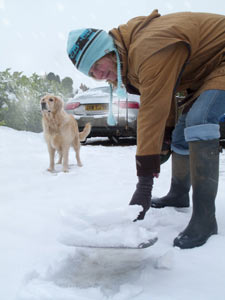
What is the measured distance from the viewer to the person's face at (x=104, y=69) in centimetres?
151

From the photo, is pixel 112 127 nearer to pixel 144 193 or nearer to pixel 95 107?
pixel 95 107

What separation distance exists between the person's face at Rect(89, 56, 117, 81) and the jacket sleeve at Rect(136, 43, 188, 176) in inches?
8.6

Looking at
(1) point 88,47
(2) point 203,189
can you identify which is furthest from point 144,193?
(1) point 88,47

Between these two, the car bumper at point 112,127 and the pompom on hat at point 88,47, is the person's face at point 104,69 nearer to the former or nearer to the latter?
the pompom on hat at point 88,47

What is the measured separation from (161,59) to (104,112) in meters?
4.83

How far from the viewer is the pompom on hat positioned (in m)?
1.45

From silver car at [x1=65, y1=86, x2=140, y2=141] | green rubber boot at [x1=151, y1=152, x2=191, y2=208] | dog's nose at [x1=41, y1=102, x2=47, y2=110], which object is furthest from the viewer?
silver car at [x1=65, y1=86, x2=140, y2=141]

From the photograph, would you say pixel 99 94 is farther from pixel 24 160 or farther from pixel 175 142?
pixel 175 142

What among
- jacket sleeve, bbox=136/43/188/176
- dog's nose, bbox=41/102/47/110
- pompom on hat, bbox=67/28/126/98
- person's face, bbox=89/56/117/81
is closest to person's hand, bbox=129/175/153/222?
jacket sleeve, bbox=136/43/188/176

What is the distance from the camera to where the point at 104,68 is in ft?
5.08

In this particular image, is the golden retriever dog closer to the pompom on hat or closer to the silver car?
the silver car

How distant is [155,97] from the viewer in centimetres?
133

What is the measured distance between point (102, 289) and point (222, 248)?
0.62 m

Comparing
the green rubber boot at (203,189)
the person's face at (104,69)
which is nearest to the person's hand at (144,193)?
the green rubber boot at (203,189)
